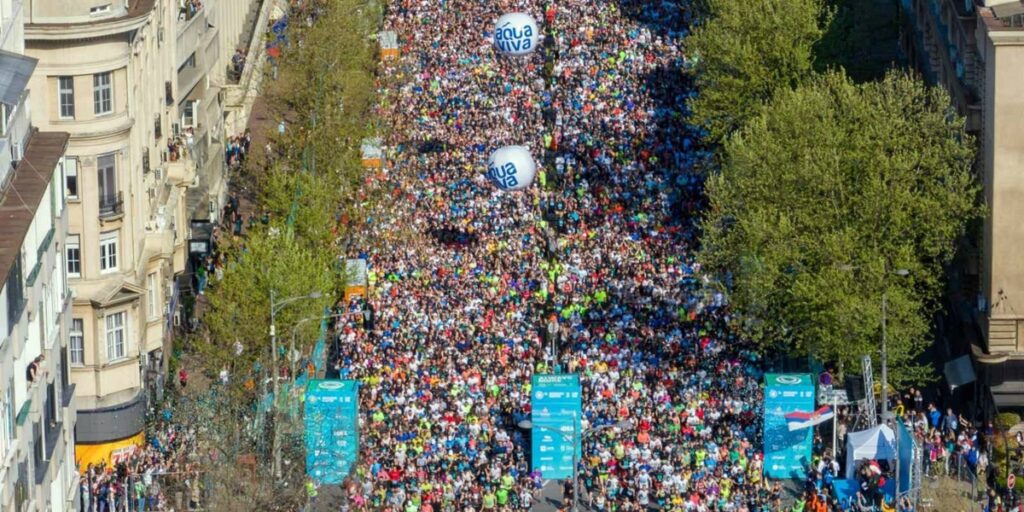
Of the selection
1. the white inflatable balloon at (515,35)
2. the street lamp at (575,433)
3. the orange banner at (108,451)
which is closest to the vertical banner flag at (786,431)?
the street lamp at (575,433)

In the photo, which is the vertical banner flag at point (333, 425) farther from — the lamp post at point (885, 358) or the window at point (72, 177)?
the lamp post at point (885, 358)

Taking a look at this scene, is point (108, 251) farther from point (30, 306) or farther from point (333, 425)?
point (30, 306)

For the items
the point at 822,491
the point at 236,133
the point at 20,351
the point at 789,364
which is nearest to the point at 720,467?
the point at 822,491

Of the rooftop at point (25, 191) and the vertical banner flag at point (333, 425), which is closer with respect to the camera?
the rooftop at point (25, 191)

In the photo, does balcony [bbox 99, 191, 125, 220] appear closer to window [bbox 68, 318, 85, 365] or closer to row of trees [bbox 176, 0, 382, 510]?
window [bbox 68, 318, 85, 365]

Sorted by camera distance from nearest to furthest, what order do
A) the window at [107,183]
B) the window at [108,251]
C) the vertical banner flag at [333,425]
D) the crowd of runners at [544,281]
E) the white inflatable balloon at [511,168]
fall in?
the vertical banner flag at [333,425], the crowd of runners at [544,281], the window at [107,183], the window at [108,251], the white inflatable balloon at [511,168]

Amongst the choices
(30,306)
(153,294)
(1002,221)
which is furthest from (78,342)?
(30,306)

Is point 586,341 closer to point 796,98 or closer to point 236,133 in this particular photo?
point 796,98
